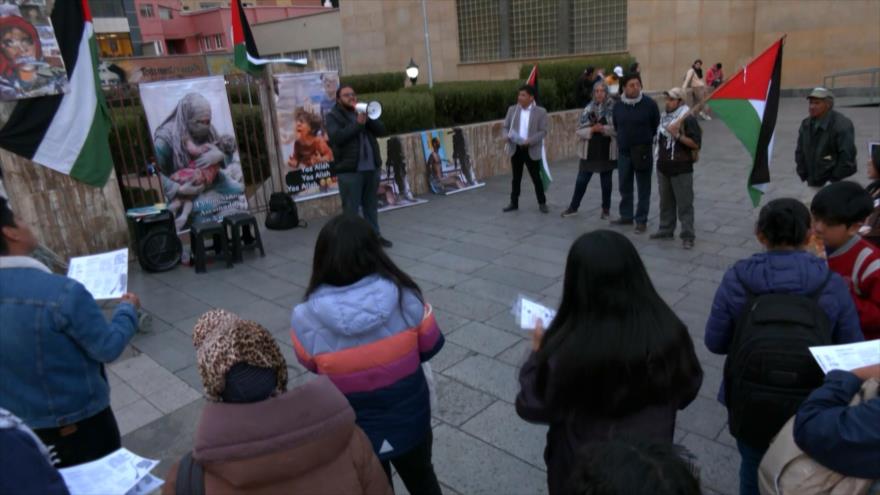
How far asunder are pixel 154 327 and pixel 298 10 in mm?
47447

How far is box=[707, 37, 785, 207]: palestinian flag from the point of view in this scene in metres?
5.14

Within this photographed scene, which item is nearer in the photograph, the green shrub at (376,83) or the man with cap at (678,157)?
the man with cap at (678,157)

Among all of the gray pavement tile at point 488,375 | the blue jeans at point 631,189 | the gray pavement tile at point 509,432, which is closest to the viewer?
the gray pavement tile at point 509,432

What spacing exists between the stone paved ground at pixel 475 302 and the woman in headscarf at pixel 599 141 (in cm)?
62

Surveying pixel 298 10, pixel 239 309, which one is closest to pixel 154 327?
pixel 239 309

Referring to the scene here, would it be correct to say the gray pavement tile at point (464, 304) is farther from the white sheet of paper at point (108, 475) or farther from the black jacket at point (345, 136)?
the white sheet of paper at point (108, 475)

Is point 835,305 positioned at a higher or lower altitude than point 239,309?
A: higher

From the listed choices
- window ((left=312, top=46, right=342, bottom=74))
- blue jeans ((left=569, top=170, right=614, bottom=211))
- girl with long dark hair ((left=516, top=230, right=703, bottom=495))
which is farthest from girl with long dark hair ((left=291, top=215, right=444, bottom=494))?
window ((left=312, top=46, right=342, bottom=74))

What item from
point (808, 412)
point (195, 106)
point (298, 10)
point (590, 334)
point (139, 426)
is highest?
point (298, 10)

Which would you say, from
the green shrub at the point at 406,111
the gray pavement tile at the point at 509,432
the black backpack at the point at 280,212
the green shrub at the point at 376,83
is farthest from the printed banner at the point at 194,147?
the green shrub at the point at 376,83

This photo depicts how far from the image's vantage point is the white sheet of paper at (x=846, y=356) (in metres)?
1.91

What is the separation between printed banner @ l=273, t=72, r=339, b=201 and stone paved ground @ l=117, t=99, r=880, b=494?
66 cm

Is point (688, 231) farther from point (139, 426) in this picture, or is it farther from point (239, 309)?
point (139, 426)

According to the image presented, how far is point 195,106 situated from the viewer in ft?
25.0
